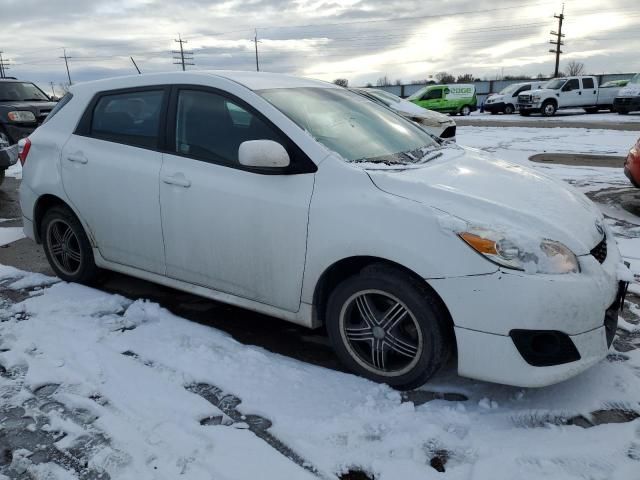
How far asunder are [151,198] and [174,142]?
1.32ft

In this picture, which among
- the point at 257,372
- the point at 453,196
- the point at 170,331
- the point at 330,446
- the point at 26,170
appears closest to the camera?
the point at 330,446

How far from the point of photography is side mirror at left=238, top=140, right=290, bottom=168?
9.60 feet

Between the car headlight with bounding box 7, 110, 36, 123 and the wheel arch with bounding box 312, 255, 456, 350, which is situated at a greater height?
the car headlight with bounding box 7, 110, 36, 123

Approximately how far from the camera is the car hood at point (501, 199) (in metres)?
2.61

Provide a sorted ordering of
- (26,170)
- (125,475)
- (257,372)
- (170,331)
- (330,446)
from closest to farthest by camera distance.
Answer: (125,475)
(330,446)
(257,372)
(170,331)
(26,170)

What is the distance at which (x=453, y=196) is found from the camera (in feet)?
8.90

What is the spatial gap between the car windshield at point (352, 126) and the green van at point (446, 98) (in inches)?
1135

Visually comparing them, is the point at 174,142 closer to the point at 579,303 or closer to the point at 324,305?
the point at 324,305

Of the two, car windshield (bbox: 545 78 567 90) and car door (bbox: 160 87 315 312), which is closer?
car door (bbox: 160 87 315 312)

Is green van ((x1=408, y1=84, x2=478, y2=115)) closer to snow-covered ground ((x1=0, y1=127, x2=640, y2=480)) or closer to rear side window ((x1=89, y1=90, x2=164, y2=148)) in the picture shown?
rear side window ((x1=89, y1=90, x2=164, y2=148))

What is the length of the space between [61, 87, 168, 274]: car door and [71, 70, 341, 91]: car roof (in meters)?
0.08

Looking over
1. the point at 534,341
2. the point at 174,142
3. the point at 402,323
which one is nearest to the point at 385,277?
the point at 402,323

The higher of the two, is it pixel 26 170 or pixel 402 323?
pixel 26 170

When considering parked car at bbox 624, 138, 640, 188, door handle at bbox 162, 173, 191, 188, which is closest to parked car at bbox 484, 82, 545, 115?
parked car at bbox 624, 138, 640, 188
